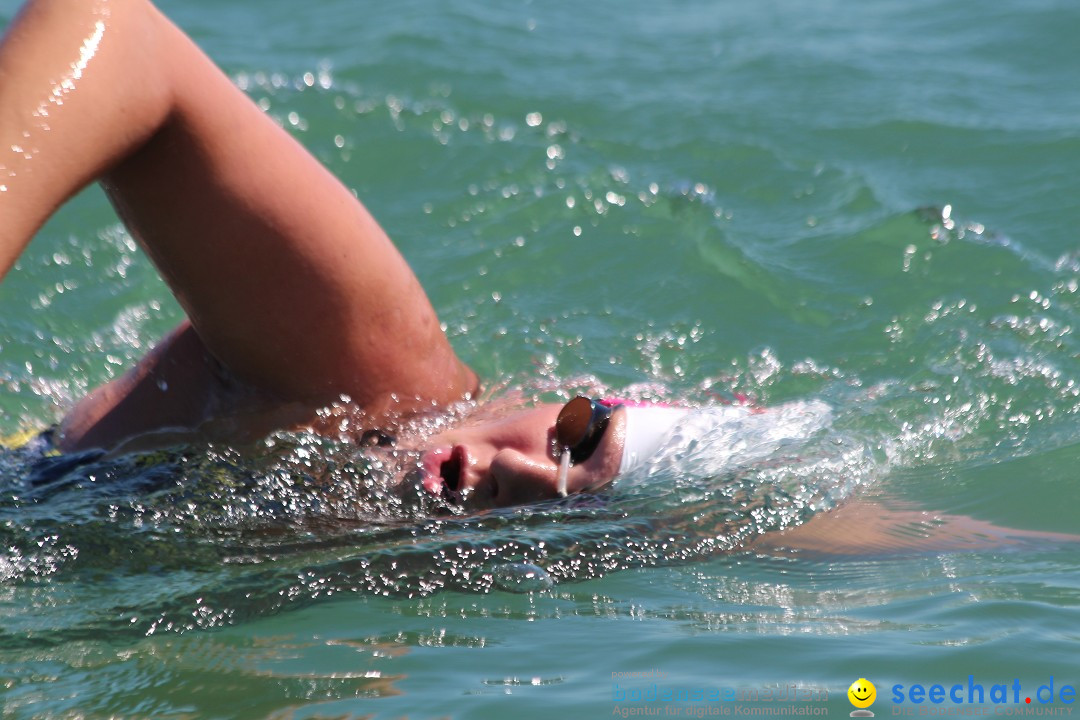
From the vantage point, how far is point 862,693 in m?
2.13

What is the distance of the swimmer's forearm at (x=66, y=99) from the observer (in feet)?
6.81

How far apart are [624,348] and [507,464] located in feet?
5.63

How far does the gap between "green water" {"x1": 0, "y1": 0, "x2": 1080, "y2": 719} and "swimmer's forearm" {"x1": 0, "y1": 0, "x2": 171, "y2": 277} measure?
2.71 feet

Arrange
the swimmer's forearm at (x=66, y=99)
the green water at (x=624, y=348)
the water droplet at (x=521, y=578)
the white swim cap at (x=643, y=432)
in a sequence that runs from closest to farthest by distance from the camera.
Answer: the swimmer's forearm at (x=66, y=99) < the green water at (x=624, y=348) < the water droplet at (x=521, y=578) < the white swim cap at (x=643, y=432)

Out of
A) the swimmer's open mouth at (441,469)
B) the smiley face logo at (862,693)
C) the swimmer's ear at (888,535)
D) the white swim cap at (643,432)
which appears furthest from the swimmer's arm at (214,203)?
the smiley face logo at (862,693)

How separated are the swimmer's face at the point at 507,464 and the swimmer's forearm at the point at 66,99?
102cm

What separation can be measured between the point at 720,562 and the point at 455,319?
83.2 inches

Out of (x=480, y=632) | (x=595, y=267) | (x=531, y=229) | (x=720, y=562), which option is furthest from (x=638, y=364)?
(x=480, y=632)

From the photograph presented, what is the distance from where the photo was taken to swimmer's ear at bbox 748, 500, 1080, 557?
2.87m

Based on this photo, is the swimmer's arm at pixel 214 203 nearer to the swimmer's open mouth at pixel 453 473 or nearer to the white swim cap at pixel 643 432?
the swimmer's open mouth at pixel 453 473

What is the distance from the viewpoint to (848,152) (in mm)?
5645

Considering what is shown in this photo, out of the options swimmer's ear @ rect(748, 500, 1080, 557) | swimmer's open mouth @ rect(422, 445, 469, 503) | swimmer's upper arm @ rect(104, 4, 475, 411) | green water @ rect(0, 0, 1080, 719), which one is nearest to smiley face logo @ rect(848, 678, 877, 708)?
green water @ rect(0, 0, 1080, 719)

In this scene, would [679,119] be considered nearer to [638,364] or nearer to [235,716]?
[638,364]

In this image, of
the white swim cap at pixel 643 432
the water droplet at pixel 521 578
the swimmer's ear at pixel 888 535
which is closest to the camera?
the water droplet at pixel 521 578
